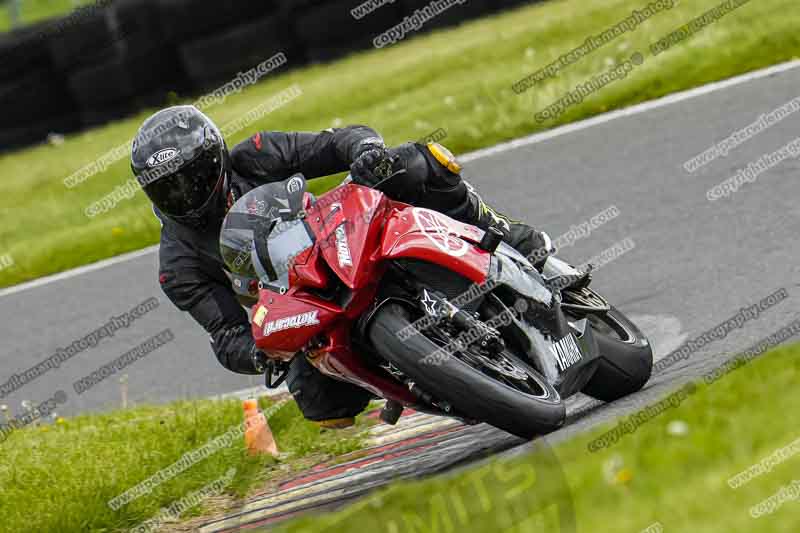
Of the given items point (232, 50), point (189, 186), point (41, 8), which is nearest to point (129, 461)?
point (189, 186)

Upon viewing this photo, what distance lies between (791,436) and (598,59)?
812cm

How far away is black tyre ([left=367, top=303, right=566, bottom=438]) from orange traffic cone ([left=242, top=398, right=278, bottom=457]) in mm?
1995

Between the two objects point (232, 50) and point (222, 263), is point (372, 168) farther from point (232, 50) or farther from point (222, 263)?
point (232, 50)

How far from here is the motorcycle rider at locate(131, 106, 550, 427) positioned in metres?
5.11

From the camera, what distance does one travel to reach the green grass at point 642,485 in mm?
3104

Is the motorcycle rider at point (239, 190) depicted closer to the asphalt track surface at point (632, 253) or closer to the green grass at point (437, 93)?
the asphalt track surface at point (632, 253)

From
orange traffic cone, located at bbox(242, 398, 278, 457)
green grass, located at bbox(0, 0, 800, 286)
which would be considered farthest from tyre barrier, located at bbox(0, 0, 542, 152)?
Answer: orange traffic cone, located at bbox(242, 398, 278, 457)

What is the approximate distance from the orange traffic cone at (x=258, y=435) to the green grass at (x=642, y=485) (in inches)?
82.6

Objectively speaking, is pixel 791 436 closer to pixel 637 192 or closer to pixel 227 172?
pixel 227 172

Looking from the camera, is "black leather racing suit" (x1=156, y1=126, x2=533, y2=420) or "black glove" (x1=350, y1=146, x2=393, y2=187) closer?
"black glove" (x1=350, y1=146, x2=393, y2=187)

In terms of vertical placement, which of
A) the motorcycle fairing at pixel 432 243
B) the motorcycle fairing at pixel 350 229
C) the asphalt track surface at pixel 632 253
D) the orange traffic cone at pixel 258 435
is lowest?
the asphalt track surface at pixel 632 253

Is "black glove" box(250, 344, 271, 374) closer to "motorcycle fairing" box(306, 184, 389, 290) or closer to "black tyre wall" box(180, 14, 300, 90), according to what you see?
"motorcycle fairing" box(306, 184, 389, 290)

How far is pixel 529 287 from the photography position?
15.9 ft

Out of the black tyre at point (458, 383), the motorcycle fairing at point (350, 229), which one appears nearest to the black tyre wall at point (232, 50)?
the motorcycle fairing at point (350, 229)
